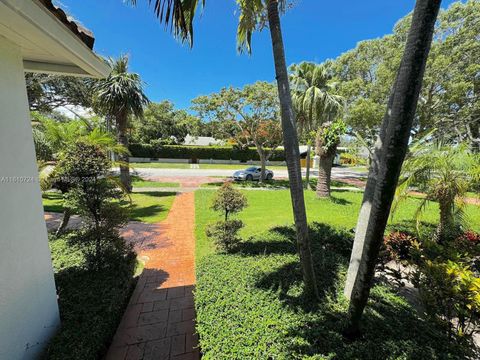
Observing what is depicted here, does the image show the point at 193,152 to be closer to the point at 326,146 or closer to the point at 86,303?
the point at 326,146

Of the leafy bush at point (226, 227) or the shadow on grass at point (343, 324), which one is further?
the leafy bush at point (226, 227)

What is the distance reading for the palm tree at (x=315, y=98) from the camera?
43.1ft

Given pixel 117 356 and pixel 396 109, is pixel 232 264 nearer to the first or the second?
pixel 117 356

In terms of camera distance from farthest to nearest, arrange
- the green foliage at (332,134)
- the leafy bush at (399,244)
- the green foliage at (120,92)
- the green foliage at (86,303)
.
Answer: the green foliage at (120,92) → the green foliage at (332,134) → the leafy bush at (399,244) → the green foliage at (86,303)

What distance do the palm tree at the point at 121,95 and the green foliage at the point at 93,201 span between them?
7.82 metres

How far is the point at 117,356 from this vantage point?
3.07m

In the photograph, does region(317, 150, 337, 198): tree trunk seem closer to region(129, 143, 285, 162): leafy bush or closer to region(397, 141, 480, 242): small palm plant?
region(397, 141, 480, 242): small palm plant

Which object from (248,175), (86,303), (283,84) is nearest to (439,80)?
(248,175)

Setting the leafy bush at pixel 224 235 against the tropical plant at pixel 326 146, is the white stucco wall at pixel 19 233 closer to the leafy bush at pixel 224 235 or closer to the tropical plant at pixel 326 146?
the leafy bush at pixel 224 235

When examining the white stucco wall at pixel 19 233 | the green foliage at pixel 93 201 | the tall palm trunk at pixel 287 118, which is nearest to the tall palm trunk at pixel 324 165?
the tall palm trunk at pixel 287 118

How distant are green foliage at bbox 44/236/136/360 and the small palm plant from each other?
6825 millimetres

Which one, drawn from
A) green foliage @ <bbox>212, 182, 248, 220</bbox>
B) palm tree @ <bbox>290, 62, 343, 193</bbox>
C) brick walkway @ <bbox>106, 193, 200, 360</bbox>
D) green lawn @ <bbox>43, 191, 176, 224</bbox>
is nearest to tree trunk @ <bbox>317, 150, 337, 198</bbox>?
palm tree @ <bbox>290, 62, 343, 193</bbox>

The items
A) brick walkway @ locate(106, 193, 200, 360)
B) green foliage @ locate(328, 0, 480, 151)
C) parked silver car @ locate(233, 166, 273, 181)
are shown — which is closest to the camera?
brick walkway @ locate(106, 193, 200, 360)

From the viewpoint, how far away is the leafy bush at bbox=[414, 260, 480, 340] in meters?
2.75
